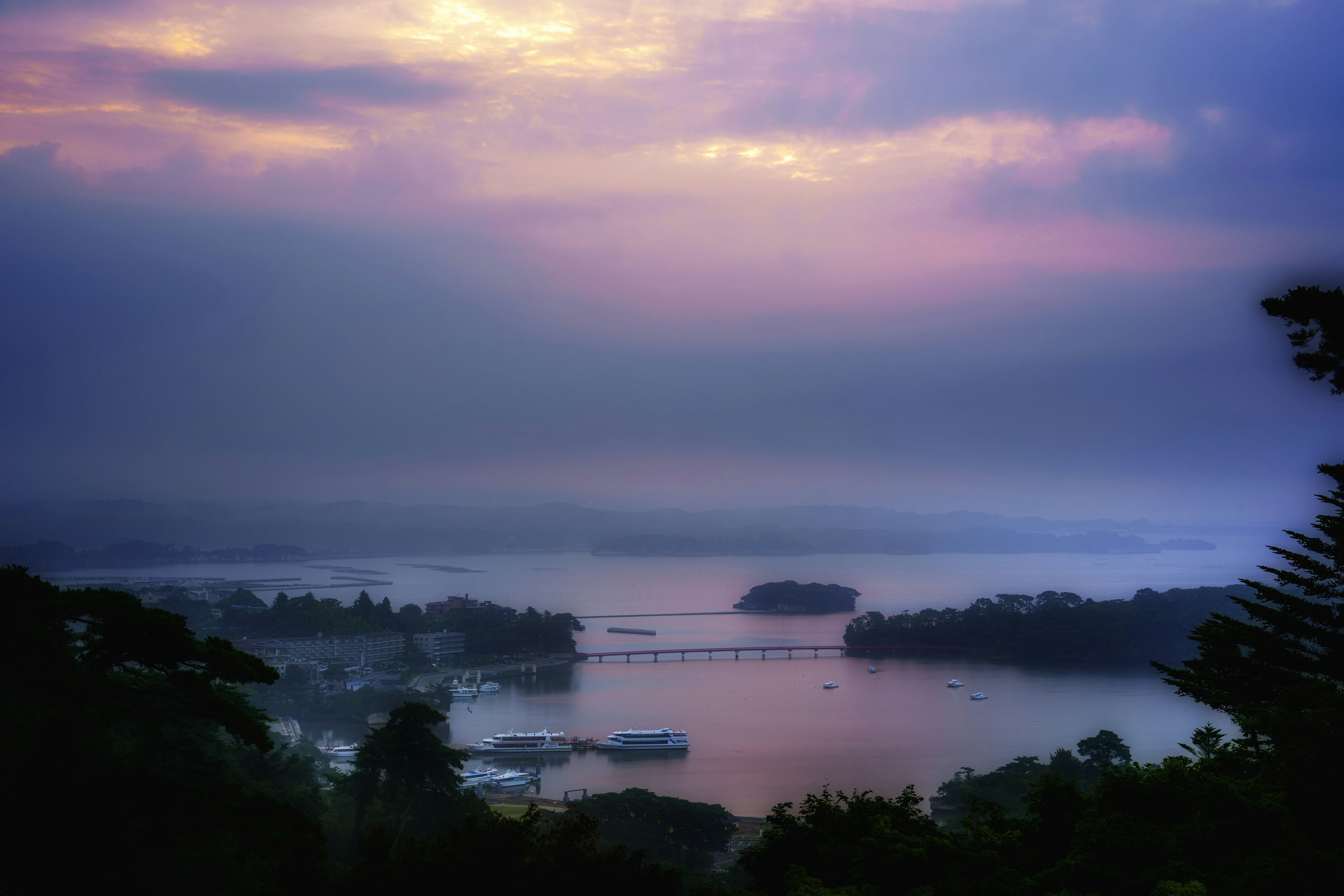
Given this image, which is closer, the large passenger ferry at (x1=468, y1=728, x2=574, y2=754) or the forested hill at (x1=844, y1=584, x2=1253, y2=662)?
the large passenger ferry at (x1=468, y1=728, x2=574, y2=754)

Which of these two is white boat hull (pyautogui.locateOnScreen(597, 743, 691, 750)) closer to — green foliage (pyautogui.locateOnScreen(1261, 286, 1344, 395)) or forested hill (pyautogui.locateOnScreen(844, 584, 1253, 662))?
green foliage (pyautogui.locateOnScreen(1261, 286, 1344, 395))

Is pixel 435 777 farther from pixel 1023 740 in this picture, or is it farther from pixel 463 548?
pixel 463 548

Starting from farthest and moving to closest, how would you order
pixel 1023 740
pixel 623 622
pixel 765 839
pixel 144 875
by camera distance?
pixel 623 622, pixel 1023 740, pixel 765 839, pixel 144 875

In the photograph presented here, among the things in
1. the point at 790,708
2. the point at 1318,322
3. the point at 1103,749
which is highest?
the point at 1318,322

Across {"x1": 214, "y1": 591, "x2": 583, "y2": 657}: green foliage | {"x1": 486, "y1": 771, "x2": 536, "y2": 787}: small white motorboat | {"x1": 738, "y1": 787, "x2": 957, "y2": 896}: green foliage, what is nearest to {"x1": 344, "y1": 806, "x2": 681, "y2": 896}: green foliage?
{"x1": 738, "y1": 787, "x2": 957, "y2": 896}: green foliage

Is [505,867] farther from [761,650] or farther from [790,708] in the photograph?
[761,650]

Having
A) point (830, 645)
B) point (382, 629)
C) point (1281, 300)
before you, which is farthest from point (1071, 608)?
point (1281, 300)

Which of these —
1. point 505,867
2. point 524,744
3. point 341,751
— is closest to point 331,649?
point 341,751
